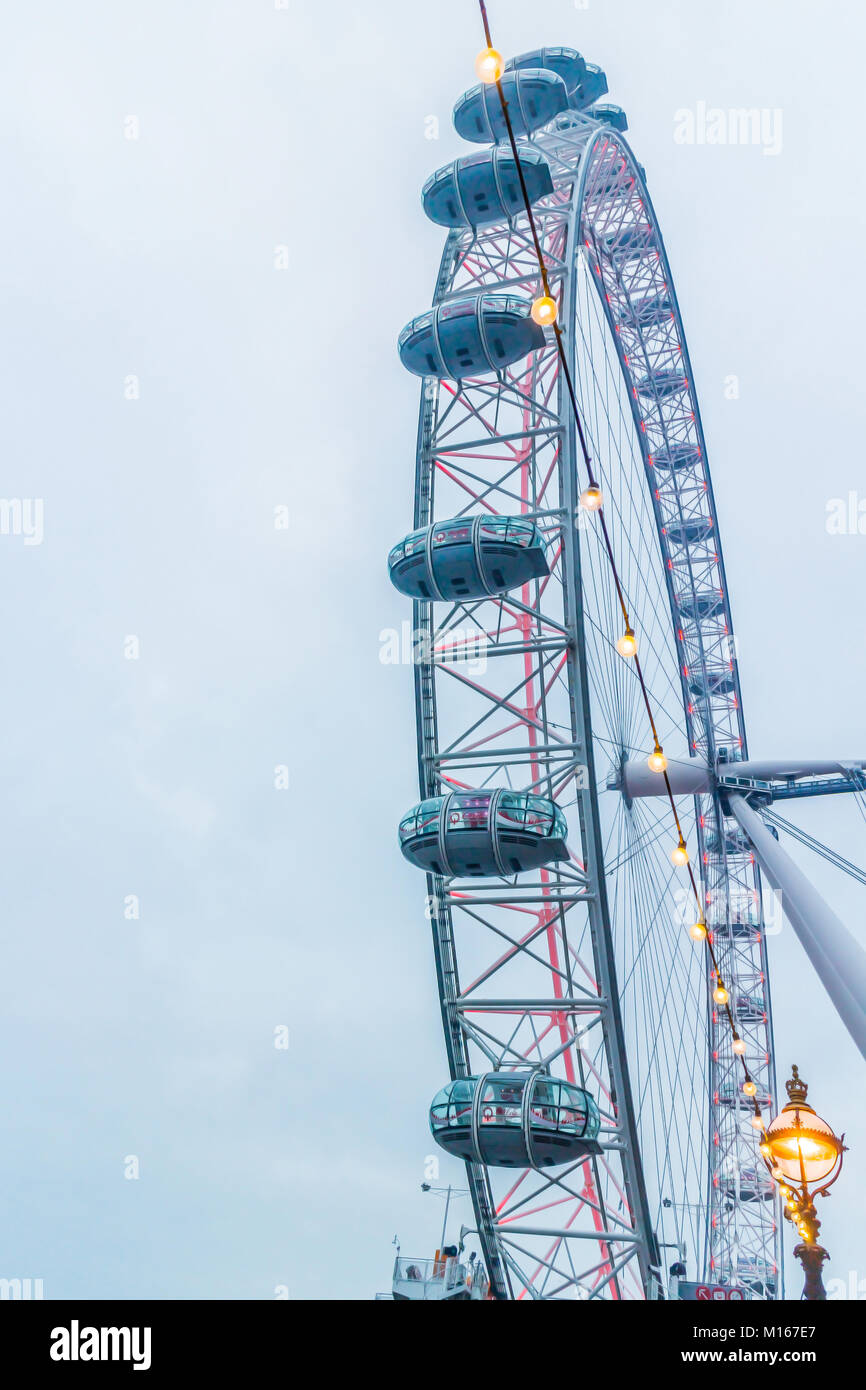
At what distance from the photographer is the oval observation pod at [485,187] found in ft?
68.0

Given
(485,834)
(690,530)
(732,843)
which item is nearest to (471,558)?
(485,834)

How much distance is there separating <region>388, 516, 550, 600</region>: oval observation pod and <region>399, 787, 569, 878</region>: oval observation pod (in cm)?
359

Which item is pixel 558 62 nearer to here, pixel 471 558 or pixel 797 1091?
pixel 471 558

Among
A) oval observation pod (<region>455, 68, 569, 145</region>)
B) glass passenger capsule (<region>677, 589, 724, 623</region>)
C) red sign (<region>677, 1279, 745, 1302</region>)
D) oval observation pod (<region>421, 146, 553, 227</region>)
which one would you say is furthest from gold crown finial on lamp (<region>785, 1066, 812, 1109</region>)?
glass passenger capsule (<region>677, 589, 724, 623</region>)

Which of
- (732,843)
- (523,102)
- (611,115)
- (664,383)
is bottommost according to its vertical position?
(732,843)

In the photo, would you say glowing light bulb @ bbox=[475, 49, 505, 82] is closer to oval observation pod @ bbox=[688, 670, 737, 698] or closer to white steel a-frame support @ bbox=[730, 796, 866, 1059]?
white steel a-frame support @ bbox=[730, 796, 866, 1059]

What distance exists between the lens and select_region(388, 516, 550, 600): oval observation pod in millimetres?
18656

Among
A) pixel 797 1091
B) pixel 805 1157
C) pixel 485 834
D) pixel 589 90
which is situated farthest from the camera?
pixel 589 90

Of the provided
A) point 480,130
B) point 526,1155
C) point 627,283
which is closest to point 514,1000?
point 526,1155

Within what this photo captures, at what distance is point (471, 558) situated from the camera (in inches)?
735

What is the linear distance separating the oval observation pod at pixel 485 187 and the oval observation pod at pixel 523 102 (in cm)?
112

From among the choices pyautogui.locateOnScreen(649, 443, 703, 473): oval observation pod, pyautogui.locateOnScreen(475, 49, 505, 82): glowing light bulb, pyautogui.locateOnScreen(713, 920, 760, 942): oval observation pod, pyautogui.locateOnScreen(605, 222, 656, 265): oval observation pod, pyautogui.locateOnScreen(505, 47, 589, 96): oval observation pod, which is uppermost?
pyautogui.locateOnScreen(505, 47, 589, 96): oval observation pod

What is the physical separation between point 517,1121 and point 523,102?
1864 cm
